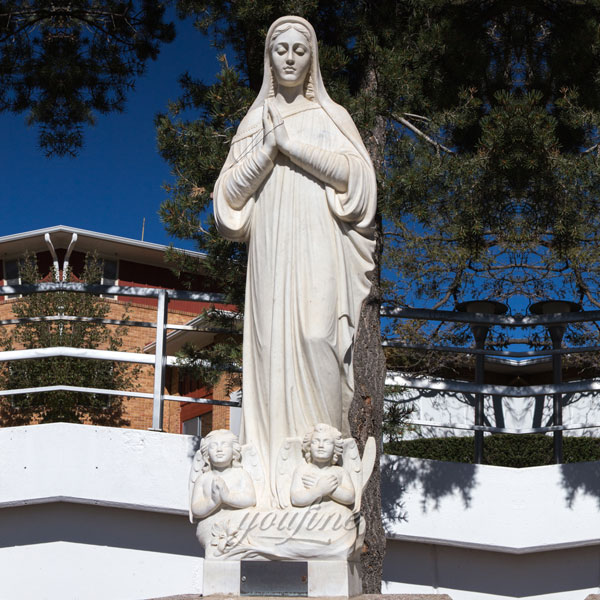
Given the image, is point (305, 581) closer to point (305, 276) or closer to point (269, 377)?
point (269, 377)

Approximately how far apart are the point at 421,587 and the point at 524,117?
399 centimetres

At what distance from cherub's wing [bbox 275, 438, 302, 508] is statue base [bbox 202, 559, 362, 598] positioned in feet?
1.09

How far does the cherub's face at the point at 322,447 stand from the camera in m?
4.07

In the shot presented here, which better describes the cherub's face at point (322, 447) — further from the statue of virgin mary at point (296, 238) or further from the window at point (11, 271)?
the window at point (11, 271)

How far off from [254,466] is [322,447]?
388 millimetres

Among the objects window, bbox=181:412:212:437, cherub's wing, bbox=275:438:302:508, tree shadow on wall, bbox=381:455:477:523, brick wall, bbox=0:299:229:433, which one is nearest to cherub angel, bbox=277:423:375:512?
cherub's wing, bbox=275:438:302:508

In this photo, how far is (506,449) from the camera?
10305mm

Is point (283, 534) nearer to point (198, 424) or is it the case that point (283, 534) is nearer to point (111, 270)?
point (198, 424)

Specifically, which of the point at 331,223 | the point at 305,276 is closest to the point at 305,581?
the point at 305,276

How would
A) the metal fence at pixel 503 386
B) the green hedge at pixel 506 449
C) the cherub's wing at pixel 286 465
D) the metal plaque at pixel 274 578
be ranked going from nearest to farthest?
the metal plaque at pixel 274 578, the cherub's wing at pixel 286 465, the metal fence at pixel 503 386, the green hedge at pixel 506 449

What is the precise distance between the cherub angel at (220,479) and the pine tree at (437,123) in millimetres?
2494

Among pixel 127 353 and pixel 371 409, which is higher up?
pixel 127 353

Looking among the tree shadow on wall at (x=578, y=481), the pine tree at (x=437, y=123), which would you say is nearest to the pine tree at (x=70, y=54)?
the pine tree at (x=437, y=123)

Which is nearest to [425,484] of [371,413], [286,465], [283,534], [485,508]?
[485,508]
